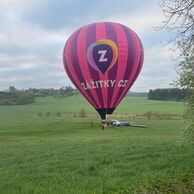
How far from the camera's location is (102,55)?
34562 mm

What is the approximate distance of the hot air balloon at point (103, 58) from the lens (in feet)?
112

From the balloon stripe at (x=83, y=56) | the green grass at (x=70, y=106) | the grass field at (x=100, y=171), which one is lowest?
the grass field at (x=100, y=171)

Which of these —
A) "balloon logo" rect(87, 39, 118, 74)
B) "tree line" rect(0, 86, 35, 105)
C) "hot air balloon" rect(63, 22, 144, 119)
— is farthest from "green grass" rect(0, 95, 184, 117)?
"balloon logo" rect(87, 39, 118, 74)

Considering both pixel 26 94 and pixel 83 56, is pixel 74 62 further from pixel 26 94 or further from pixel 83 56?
pixel 26 94

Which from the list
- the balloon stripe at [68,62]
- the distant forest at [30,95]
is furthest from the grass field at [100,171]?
the distant forest at [30,95]

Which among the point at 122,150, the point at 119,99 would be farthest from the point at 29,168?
the point at 119,99

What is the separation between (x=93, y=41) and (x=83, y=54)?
4.28ft

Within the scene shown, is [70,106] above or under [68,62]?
under

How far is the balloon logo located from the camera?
34.2 meters

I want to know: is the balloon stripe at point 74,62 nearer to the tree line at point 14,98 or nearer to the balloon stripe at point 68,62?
the balloon stripe at point 68,62

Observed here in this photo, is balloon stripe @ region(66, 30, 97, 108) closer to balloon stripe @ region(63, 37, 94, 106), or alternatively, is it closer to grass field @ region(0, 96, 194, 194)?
balloon stripe @ region(63, 37, 94, 106)

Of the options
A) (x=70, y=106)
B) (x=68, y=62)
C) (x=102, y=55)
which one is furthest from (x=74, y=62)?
(x=70, y=106)

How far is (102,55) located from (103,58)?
283 mm

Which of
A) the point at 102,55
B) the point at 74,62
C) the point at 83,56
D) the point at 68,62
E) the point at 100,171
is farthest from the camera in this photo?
the point at 68,62
